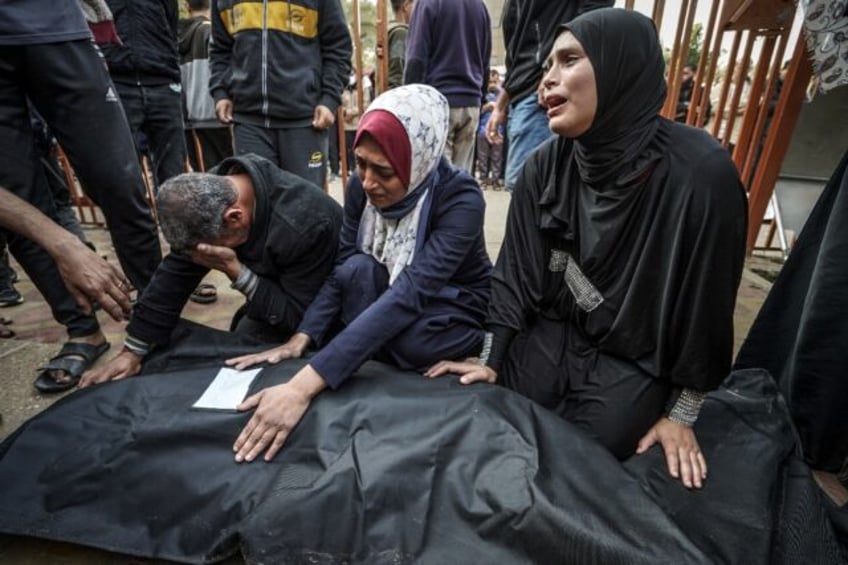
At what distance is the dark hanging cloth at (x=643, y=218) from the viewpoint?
1235mm

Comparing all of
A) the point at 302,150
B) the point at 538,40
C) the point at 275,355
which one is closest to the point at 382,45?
the point at 302,150

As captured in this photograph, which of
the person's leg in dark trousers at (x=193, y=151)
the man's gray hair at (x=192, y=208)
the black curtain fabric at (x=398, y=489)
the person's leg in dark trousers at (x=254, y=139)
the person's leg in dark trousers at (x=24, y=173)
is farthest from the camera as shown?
the person's leg in dark trousers at (x=193, y=151)

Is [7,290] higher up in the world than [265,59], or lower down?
lower down

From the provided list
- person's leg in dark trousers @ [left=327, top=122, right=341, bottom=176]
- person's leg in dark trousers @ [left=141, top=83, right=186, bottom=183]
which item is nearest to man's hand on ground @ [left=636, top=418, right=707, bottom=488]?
person's leg in dark trousers @ [left=141, top=83, right=186, bottom=183]

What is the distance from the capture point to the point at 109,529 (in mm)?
1152

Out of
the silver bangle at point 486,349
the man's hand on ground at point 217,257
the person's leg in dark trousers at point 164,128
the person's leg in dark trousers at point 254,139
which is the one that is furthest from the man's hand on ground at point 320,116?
the silver bangle at point 486,349

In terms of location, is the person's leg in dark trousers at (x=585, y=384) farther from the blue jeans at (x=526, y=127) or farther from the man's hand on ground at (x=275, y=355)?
the blue jeans at (x=526, y=127)

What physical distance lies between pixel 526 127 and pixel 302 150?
3.92ft

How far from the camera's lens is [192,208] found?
1.46 metres

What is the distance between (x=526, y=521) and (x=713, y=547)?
431 mm

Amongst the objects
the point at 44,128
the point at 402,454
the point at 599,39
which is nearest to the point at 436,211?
the point at 599,39

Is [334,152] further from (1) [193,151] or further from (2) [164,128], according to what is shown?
(2) [164,128]

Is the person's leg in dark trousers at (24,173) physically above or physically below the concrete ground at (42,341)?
above

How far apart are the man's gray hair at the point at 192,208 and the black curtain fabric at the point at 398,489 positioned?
19.4 inches
